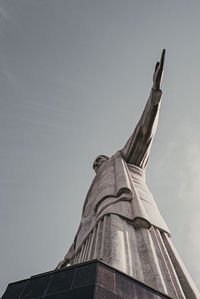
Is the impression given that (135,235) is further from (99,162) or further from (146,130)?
(99,162)

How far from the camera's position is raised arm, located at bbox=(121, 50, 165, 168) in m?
5.84

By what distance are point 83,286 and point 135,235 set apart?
2098 millimetres

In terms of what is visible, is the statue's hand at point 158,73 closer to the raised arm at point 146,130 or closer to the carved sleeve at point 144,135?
the raised arm at point 146,130

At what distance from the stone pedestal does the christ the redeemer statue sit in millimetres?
738

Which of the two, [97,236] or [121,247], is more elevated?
[97,236]

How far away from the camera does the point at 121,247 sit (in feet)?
11.8

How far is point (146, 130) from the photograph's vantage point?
6953 mm

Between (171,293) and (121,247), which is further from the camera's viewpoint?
(121,247)

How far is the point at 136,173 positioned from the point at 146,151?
715 mm

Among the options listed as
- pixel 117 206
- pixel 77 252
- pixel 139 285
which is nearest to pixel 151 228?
pixel 117 206

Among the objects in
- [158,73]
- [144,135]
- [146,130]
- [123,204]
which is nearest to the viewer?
[123,204]

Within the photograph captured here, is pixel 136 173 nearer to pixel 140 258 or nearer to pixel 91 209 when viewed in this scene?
pixel 91 209

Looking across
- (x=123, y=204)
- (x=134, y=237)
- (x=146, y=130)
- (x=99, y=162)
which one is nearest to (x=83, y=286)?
(x=134, y=237)

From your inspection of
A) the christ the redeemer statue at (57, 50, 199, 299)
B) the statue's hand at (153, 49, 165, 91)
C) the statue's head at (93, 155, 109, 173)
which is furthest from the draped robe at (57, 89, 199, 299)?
the statue's head at (93, 155, 109, 173)
